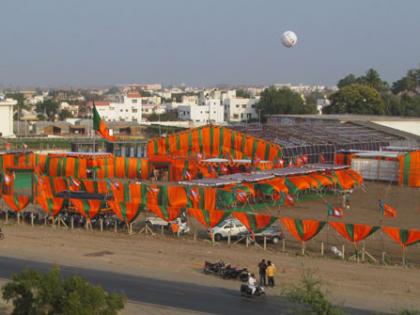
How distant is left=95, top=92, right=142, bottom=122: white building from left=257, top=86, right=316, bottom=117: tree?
2509cm

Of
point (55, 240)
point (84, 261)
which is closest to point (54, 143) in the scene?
point (55, 240)

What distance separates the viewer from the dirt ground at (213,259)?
18875mm

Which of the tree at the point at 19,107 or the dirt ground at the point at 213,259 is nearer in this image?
the dirt ground at the point at 213,259

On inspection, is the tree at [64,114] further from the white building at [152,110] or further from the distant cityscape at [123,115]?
the white building at [152,110]

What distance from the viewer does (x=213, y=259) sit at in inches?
898

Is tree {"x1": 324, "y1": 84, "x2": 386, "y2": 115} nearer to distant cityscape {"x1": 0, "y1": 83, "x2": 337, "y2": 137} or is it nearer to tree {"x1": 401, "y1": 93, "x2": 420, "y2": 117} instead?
tree {"x1": 401, "y1": 93, "x2": 420, "y2": 117}

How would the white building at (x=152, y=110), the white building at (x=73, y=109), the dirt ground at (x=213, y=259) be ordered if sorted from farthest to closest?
the white building at (x=73, y=109), the white building at (x=152, y=110), the dirt ground at (x=213, y=259)

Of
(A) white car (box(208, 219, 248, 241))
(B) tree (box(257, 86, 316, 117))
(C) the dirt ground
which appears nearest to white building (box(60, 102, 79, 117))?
(B) tree (box(257, 86, 316, 117))

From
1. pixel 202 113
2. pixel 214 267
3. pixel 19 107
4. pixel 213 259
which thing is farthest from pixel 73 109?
pixel 214 267

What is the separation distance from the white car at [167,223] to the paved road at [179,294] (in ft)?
20.4

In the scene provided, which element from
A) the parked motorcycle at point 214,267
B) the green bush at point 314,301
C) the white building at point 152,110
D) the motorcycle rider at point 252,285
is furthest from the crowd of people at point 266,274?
the white building at point 152,110

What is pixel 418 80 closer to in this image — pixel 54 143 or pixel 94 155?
pixel 54 143

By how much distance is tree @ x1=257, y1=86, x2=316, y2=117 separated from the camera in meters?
91.9

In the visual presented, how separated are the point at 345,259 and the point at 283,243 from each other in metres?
2.35
